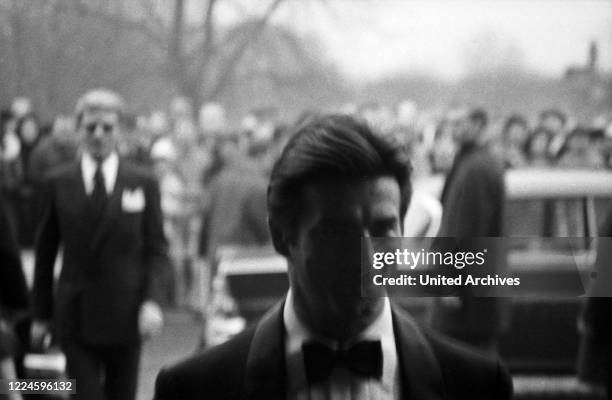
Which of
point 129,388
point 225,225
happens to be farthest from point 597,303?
point 225,225

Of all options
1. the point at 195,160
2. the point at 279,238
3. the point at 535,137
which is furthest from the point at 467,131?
the point at 195,160

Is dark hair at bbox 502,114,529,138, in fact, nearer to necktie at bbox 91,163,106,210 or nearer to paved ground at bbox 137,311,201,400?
paved ground at bbox 137,311,201,400

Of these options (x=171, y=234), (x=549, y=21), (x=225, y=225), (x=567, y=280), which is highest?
(x=549, y=21)

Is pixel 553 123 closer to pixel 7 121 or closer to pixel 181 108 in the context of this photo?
pixel 181 108

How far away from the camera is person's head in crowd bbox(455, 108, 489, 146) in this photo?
13.9 feet

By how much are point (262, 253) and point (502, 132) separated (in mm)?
1792

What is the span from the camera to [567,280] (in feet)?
10.2

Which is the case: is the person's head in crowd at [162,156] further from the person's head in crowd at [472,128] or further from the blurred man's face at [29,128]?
the person's head in crowd at [472,128]

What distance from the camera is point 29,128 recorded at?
457 cm

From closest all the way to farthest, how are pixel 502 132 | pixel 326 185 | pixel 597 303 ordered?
pixel 326 185
pixel 597 303
pixel 502 132

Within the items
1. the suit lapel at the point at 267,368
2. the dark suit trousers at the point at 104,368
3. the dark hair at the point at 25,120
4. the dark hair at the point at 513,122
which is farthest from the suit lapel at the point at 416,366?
the dark hair at the point at 513,122

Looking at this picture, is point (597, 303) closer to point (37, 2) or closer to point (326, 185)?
point (326, 185)

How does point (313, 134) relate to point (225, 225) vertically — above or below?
above

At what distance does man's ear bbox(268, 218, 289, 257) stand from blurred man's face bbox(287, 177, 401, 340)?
5 cm
